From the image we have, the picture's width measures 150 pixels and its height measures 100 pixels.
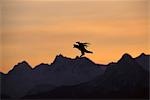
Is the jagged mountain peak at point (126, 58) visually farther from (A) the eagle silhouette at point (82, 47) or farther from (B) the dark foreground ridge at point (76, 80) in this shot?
(A) the eagle silhouette at point (82, 47)

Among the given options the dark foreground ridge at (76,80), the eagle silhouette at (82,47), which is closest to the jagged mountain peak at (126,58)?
the dark foreground ridge at (76,80)

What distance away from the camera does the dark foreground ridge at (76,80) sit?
3764 millimetres

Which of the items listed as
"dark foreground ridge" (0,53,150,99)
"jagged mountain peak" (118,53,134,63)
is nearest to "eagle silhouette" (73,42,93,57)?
"dark foreground ridge" (0,53,150,99)

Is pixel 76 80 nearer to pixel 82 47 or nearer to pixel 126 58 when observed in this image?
pixel 82 47

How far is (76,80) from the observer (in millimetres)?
3775

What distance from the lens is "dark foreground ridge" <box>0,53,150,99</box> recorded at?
376cm

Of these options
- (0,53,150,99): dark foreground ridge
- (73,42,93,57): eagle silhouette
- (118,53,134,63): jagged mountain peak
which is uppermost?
(73,42,93,57): eagle silhouette

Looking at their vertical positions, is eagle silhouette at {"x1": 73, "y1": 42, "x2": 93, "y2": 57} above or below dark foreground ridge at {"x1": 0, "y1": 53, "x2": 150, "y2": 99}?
above

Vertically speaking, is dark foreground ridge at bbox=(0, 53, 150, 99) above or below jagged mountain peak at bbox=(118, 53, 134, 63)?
below

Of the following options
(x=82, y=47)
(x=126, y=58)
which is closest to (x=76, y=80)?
(x=82, y=47)

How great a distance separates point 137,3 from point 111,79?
2.01 feet

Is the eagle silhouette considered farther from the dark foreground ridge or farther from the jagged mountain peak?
the jagged mountain peak

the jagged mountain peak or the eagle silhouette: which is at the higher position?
the eagle silhouette

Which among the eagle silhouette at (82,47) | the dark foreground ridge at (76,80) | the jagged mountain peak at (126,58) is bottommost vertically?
the dark foreground ridge at (76,80)
